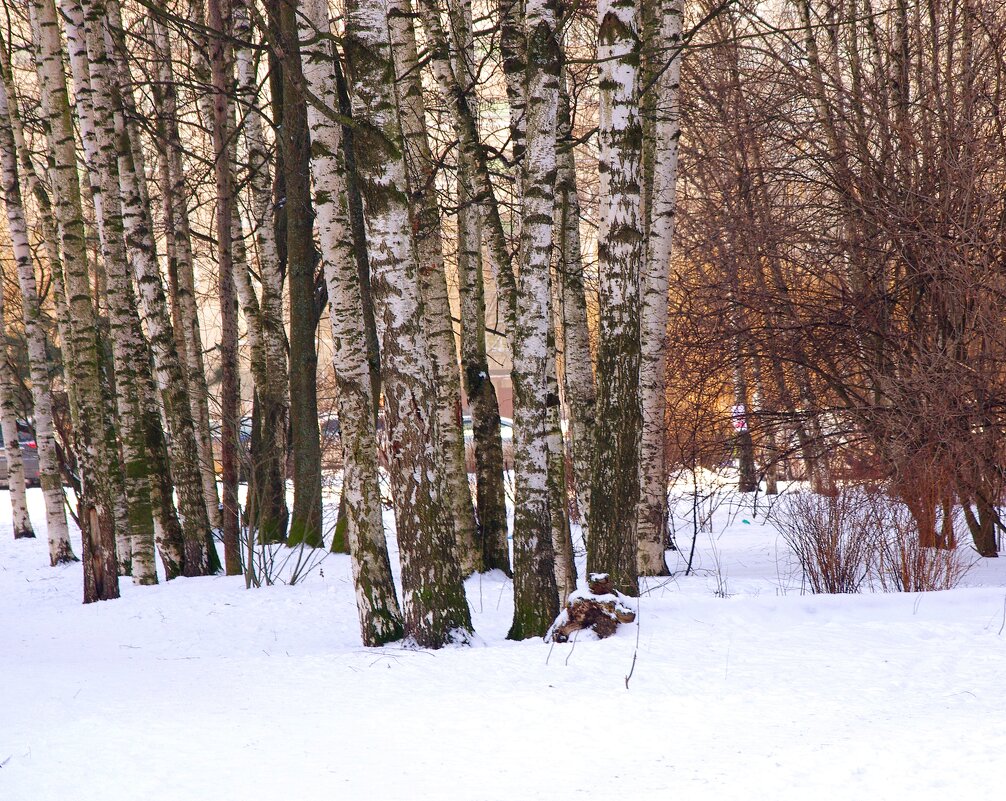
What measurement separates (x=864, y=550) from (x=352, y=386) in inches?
175

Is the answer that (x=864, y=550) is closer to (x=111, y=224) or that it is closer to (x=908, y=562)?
(x=908, y=562)

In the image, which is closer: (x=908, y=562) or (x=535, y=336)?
(x=535, y=336)

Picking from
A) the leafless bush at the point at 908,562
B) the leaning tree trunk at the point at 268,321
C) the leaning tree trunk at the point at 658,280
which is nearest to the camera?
the leafless bush at the point at 908,562

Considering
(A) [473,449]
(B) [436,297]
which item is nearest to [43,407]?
(A) [473,449]

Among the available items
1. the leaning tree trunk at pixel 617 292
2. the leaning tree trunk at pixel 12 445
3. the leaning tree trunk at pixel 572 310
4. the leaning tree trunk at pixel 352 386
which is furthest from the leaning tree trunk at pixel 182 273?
the leaning tree trunk at pixel 617 292

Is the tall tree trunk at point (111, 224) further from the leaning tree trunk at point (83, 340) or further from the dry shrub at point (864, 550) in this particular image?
the dry shrub at point (864, 550)

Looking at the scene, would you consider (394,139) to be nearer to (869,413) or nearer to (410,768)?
(410,768)

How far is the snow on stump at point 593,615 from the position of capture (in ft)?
17.1

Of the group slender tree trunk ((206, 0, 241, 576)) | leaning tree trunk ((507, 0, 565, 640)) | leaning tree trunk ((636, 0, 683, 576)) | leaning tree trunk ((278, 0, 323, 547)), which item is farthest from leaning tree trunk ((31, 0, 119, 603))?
leaning tree trunk ((636, 0, 683, 576))

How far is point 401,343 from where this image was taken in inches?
210

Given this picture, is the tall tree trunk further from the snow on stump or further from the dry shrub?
the dry shrub

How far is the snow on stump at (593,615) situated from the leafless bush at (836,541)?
10.4 ft

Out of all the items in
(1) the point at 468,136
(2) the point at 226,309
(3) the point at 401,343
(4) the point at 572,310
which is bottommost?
(3) the point at 401,343

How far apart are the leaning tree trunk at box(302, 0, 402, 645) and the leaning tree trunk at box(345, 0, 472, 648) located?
0.60 meters
